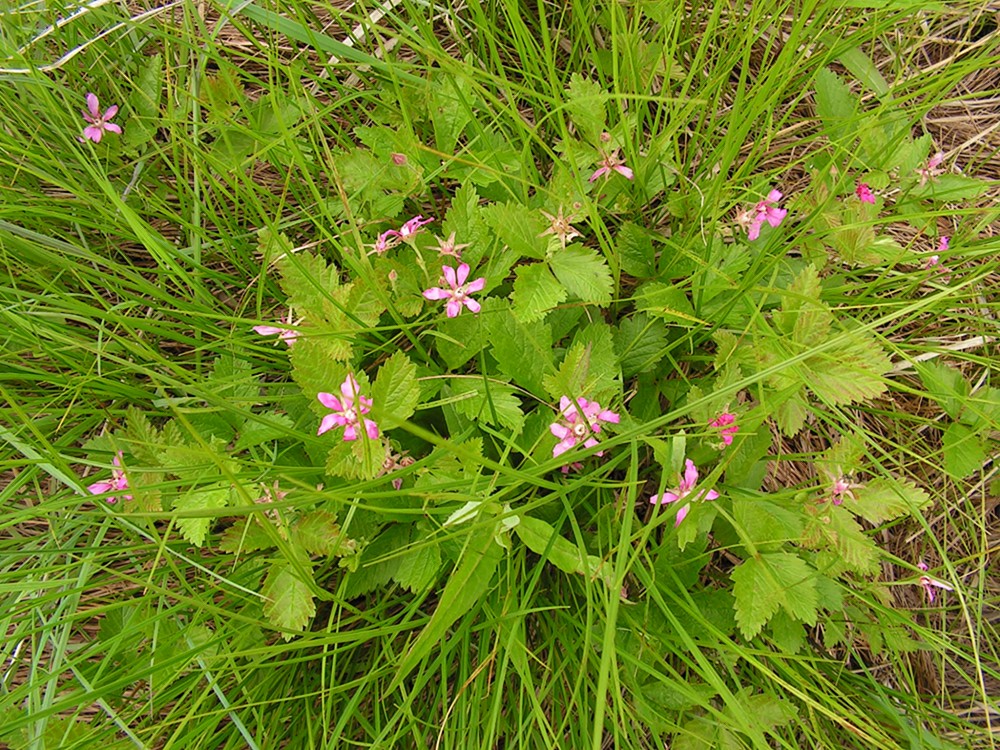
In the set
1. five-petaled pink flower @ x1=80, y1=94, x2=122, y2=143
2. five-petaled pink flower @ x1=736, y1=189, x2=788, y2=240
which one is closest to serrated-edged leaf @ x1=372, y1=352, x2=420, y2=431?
five-petaled pink flower @ x1=736, y1=189, x2=788, y2=240

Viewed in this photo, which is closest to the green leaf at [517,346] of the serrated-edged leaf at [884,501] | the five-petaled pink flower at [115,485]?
the serrated-edged leaf at [884,501]

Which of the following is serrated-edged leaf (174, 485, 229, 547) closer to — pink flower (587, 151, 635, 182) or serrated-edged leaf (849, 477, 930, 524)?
pink flower (587, 151, 635, 182)

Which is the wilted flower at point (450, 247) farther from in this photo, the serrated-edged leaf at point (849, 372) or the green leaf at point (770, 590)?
the green leaf at point (770, 590)

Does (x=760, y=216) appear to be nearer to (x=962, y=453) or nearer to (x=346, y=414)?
(x=962, y=453)

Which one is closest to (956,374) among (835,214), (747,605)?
(835,214)

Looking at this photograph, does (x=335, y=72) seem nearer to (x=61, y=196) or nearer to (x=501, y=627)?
(x=61, y=196)
